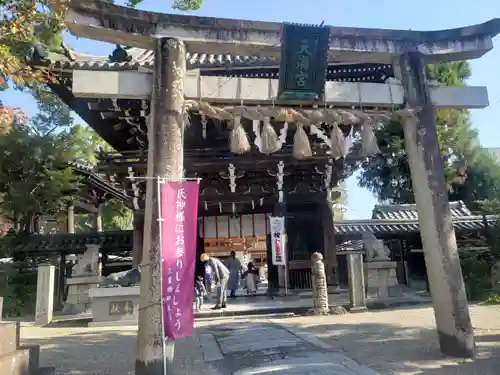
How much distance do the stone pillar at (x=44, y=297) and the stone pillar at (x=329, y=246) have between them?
8088 millimetres

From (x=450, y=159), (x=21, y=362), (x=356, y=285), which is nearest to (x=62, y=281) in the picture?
(x=356, y=285)

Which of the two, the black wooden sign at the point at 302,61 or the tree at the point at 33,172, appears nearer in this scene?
the black wooden sign at the point at 302,61

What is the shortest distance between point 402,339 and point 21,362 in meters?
5.56

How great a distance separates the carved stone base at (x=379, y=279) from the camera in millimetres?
11633

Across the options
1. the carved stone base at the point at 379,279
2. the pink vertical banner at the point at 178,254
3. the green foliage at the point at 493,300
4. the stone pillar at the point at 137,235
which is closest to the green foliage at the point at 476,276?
the green foliage at the point at 493,300

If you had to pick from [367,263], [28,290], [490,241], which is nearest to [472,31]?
[367,263]

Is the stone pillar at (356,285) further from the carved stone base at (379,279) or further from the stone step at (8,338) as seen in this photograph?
the stone step at (8,338)

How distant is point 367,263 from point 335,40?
731 centimetres

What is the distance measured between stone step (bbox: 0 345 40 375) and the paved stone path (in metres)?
2.17

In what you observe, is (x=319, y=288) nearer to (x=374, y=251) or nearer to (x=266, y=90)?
(x=374, y=251)

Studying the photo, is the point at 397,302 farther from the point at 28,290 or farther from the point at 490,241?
the point at 28,290

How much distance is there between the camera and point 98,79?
211 inches

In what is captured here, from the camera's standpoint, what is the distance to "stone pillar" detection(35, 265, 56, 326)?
35.1 feet

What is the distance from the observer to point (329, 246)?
13.4m
